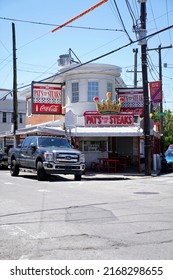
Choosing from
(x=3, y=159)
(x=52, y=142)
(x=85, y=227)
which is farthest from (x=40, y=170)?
(x=85, y=227)

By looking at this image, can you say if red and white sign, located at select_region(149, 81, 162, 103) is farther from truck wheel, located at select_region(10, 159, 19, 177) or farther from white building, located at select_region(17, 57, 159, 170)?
truck wheel, located at select_region(10, 159, 19, 177)

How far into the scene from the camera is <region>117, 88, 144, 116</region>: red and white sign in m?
28.0

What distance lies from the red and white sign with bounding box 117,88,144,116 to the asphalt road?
52.6 feet

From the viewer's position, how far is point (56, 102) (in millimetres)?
27594

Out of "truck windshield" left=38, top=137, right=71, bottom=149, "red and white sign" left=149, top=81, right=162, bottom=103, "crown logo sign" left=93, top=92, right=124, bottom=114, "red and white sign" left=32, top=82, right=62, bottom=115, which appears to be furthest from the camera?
"red and white sign" left=32, top=82, right=62, bottom=115

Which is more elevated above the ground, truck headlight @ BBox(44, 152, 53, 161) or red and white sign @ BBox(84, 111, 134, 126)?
red and white sign @ BBox(84, 111, 134, 126)

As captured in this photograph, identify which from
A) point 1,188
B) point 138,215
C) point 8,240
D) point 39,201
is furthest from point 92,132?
point 8,240

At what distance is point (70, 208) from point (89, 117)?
14263 millimetres

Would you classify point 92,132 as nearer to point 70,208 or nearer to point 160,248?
point 70,208

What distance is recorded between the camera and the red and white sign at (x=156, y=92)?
78.5ft

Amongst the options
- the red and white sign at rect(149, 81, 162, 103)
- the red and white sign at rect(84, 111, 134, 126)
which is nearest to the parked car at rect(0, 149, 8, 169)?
the red and white sign at rect(84, 111, 134, 126)

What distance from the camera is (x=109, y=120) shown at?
2373 cm

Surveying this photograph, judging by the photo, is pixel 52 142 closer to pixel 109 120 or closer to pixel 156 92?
pixel 109 120

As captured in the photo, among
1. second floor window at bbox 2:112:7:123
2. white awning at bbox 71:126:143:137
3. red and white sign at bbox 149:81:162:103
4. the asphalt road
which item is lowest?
the asphalt road
